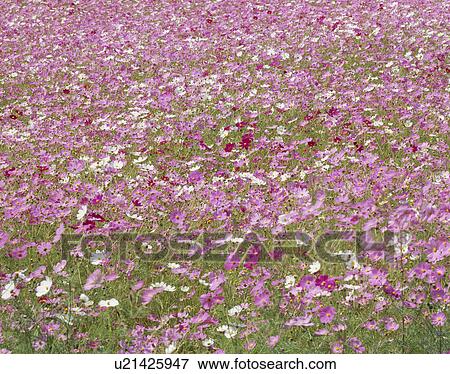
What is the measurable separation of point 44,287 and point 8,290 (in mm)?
234

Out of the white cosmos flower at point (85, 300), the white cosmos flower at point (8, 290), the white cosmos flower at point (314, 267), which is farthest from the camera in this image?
the white cosmos flower at point (314, 267)

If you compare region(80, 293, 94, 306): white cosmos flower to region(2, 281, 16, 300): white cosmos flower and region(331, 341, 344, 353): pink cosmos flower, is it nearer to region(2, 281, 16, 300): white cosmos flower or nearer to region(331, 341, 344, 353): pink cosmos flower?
region(2, 281, 16, 300): white cosmos flower

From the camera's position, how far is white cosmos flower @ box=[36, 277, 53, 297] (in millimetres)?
3650

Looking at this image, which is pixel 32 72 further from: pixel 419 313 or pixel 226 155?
pixel 419 313

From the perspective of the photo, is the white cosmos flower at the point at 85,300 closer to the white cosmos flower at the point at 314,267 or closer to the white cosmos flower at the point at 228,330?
the white cosmos flower at the point at 228,330

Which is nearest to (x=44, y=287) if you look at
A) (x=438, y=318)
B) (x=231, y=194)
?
(x=231, y=194)

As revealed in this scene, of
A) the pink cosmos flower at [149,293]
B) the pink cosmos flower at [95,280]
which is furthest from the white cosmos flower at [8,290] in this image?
the pink cosmos flower at [149,293]

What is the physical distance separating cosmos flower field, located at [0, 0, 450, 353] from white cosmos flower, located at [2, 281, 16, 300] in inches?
0.7

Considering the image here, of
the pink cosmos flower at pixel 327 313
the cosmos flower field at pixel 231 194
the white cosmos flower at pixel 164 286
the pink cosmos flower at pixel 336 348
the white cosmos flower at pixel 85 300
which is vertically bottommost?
the cosmos flower field at pixel 231 194

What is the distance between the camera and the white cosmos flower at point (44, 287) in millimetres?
3650

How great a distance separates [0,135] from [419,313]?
5436mm

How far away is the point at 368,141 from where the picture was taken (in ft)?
19.7

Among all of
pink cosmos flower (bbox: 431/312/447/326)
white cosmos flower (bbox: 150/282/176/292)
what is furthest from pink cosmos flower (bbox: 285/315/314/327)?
white cosmos flower (bbox: 150/282/176/292)
